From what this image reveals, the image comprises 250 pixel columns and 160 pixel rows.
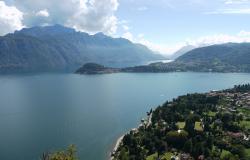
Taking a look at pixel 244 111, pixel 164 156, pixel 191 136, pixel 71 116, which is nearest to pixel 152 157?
pixel 164 156

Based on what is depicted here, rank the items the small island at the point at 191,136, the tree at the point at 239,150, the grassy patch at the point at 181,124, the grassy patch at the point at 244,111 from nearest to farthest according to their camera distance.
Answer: the tree at the point at 239,150, the small island at the point at 191,136, the grassy patch at the point at 181,124, the grassy patch at the point at 244,111

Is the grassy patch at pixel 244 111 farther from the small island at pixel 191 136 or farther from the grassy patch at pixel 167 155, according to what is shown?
the grassy patch at pixel 167 155

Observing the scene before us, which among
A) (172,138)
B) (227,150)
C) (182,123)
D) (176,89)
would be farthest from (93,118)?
(176,89)

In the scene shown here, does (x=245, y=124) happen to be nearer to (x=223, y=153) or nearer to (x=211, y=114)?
(x=211, y=114)

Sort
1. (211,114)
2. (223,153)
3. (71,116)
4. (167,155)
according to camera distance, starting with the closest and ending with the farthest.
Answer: (223,153)
(167,155)
(211,114)
(71,116)

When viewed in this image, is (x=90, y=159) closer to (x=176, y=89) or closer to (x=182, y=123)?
(x=182, y=123)

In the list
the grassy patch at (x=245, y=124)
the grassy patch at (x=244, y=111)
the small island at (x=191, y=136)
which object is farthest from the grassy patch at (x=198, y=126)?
the grassy patch at (x=244, y=111)
